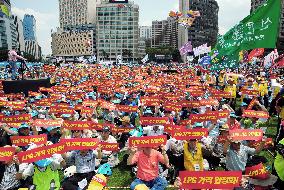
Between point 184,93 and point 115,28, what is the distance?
151 m

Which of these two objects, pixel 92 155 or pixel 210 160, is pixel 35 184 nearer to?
pixel 92 155

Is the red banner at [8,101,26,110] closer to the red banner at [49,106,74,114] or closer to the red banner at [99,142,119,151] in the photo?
the red banner at [49,106,74,114]

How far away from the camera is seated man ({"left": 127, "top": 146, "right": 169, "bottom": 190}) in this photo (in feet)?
20.9

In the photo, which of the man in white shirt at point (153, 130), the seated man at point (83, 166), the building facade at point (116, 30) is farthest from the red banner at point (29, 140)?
the building facade at point (116, 30)

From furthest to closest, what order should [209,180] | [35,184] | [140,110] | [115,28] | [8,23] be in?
1. [115,28]
2. [8,23]
3. [140,110]
4. [35,184]
5. [209,180]

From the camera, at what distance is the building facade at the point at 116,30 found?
162 m

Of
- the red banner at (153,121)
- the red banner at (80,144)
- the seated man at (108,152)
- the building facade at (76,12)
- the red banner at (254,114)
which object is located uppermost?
the building facade at (76,12)

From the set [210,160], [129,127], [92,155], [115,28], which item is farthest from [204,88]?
[115,28]

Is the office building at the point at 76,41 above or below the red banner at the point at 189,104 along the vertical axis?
above

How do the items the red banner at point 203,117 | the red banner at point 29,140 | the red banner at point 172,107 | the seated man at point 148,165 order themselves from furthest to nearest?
the red banner at point 172,107 < the red banner at point 203,117 < the red banner at point 29,140 < the seated man at point 148,165

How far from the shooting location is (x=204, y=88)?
18.2 metres

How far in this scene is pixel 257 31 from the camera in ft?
26.7

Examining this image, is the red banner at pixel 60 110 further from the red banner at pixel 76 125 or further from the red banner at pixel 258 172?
the red banner at pixel 258 172

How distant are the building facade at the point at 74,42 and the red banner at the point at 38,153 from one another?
524 feet
